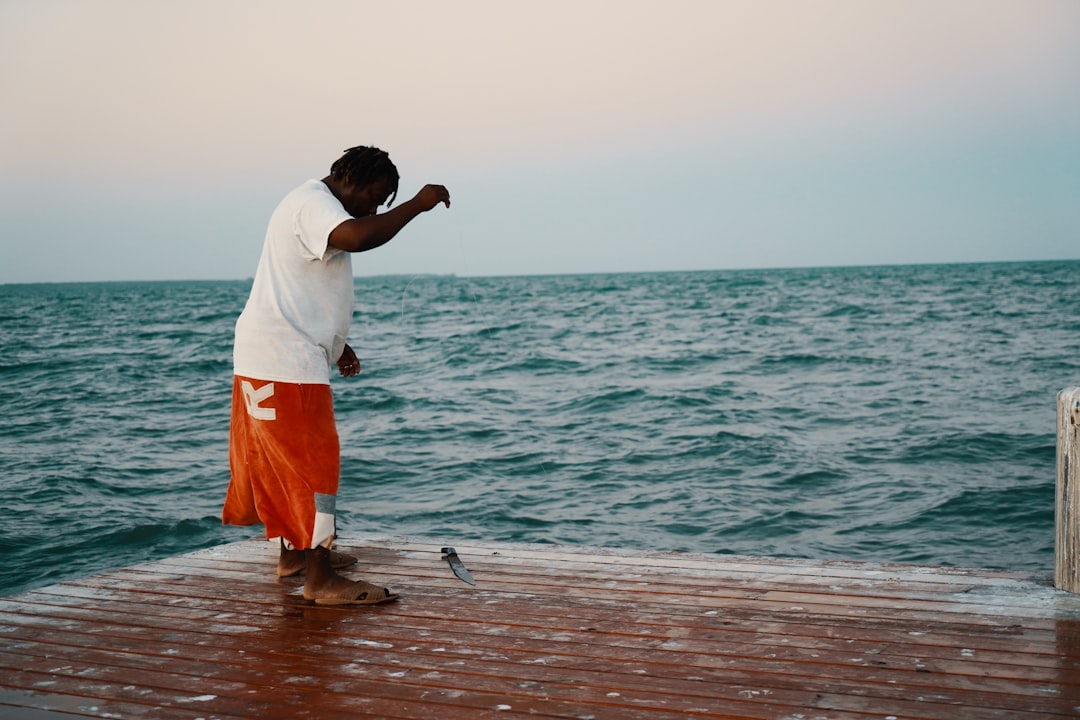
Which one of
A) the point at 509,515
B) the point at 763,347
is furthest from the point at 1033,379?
the point at 509,515

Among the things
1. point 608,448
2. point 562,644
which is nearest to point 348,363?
point 562,644

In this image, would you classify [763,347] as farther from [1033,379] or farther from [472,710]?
[472,710]

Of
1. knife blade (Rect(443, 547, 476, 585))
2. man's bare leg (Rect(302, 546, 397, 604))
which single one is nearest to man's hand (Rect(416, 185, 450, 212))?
man's bare leg (Rect(302, 546, 397, 604))

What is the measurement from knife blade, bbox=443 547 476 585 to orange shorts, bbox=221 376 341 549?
24.2 inches

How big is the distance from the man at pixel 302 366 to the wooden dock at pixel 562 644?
30cm

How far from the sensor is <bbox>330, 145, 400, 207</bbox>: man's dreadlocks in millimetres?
3646

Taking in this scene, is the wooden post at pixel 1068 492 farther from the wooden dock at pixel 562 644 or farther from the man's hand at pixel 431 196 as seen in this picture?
the man's hand at pixel 431 196

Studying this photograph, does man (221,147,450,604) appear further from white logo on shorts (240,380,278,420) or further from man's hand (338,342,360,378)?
man's hand (338,342,360,378)

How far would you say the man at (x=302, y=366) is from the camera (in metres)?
3.65

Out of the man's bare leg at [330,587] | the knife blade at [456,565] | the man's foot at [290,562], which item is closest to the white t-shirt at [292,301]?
the man's bare leg at [330,587]

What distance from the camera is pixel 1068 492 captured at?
3547mm

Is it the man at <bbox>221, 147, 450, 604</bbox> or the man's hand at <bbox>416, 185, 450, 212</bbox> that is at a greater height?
the man's hand at <bbox>416, 185, 450, 212</bbox>

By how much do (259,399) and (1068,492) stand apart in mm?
2990

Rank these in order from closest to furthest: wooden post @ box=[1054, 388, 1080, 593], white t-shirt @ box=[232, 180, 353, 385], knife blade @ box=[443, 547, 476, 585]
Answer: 1. wooden post @ box=[1054, 388, 1080, 593]
2. white t-shirt @ box=[232, 180, 353, 385]
3. knife blade @ box=[443, 547, 476, 585]
